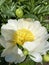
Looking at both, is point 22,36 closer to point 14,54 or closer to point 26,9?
point 14,54

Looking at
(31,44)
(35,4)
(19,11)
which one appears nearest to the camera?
(31,44)

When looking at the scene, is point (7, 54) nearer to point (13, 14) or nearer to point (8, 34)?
point (8, 34)

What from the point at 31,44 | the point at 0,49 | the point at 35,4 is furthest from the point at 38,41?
the point at 35,4

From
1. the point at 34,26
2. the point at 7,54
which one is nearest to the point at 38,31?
the point at 34,26

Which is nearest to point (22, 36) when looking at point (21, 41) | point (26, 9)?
point (21, 41)

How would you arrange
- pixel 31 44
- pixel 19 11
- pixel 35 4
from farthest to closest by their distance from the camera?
pixel 35 4
pixel 19 11
pixel 31 44

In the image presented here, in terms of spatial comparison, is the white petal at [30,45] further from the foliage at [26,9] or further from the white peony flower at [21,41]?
the foliage at [26,9]

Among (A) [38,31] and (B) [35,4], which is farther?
(B) [35,4]
